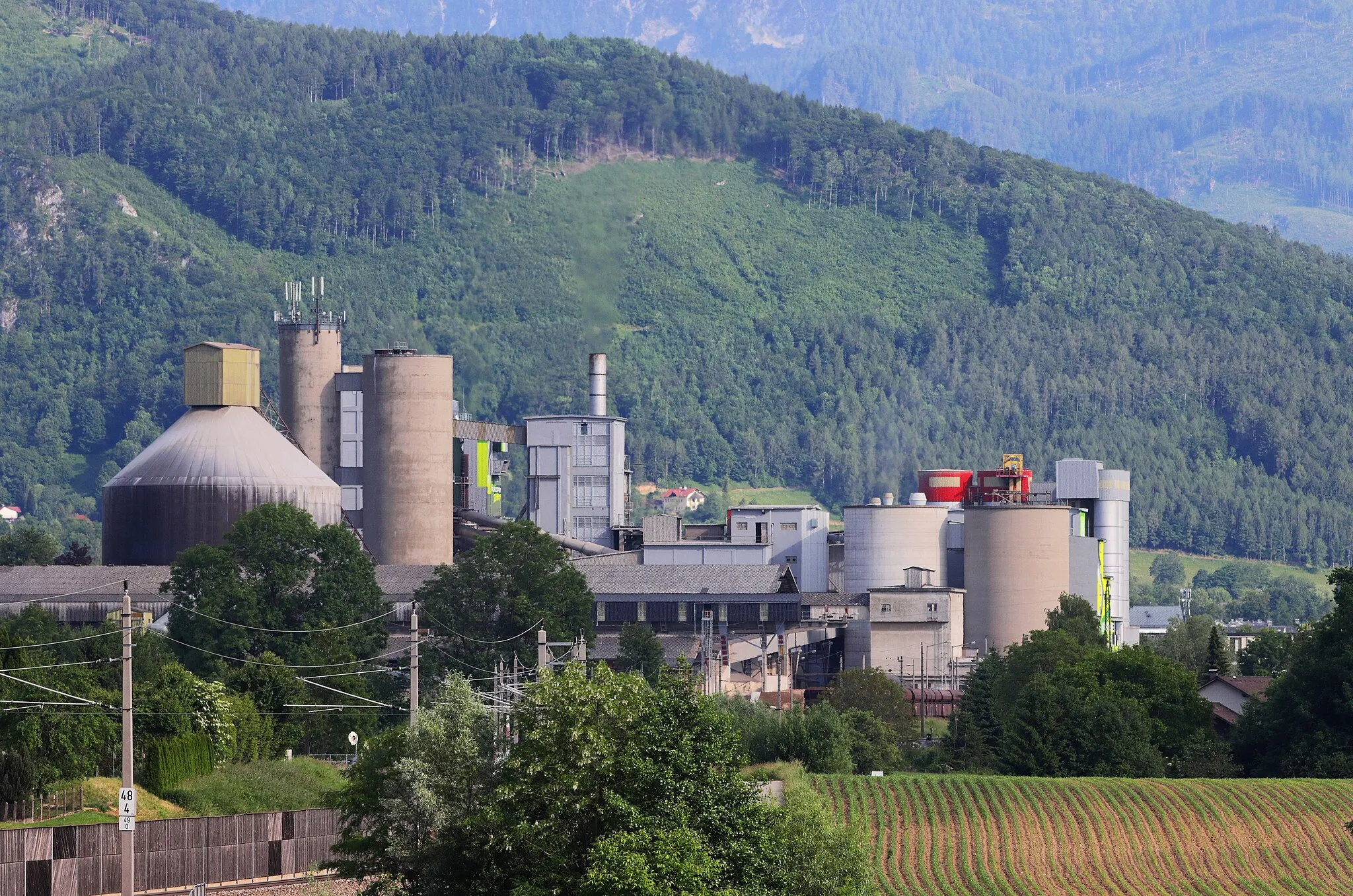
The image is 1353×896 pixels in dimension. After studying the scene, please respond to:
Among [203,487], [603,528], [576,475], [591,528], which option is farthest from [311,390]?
[603,528]

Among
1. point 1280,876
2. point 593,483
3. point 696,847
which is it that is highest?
point 593,483

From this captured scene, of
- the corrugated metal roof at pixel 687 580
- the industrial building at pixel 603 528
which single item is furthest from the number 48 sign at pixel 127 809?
the corrugated metal roof at pixel 687 580

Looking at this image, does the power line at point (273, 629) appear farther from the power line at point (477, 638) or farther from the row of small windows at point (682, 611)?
the row of small windows at point (682, 611)

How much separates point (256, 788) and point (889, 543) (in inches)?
3959

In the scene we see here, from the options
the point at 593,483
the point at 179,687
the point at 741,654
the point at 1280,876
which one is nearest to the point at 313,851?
the point at 179,687

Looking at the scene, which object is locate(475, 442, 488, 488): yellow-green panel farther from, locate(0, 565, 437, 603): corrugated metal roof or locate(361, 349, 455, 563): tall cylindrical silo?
locate(0, 565, 437, 603): corrugated metal roof

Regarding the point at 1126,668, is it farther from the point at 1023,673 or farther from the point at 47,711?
the point at 47,711

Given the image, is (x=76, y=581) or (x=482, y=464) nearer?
(x=76, y=581)

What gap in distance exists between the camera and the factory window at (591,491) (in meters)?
188

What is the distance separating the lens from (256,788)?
73.1 m

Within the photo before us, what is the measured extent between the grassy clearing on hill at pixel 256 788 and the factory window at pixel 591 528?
349 ft

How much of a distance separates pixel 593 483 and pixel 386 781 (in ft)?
445

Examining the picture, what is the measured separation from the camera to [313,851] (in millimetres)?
64250

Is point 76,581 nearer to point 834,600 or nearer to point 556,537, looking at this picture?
point 556,537
